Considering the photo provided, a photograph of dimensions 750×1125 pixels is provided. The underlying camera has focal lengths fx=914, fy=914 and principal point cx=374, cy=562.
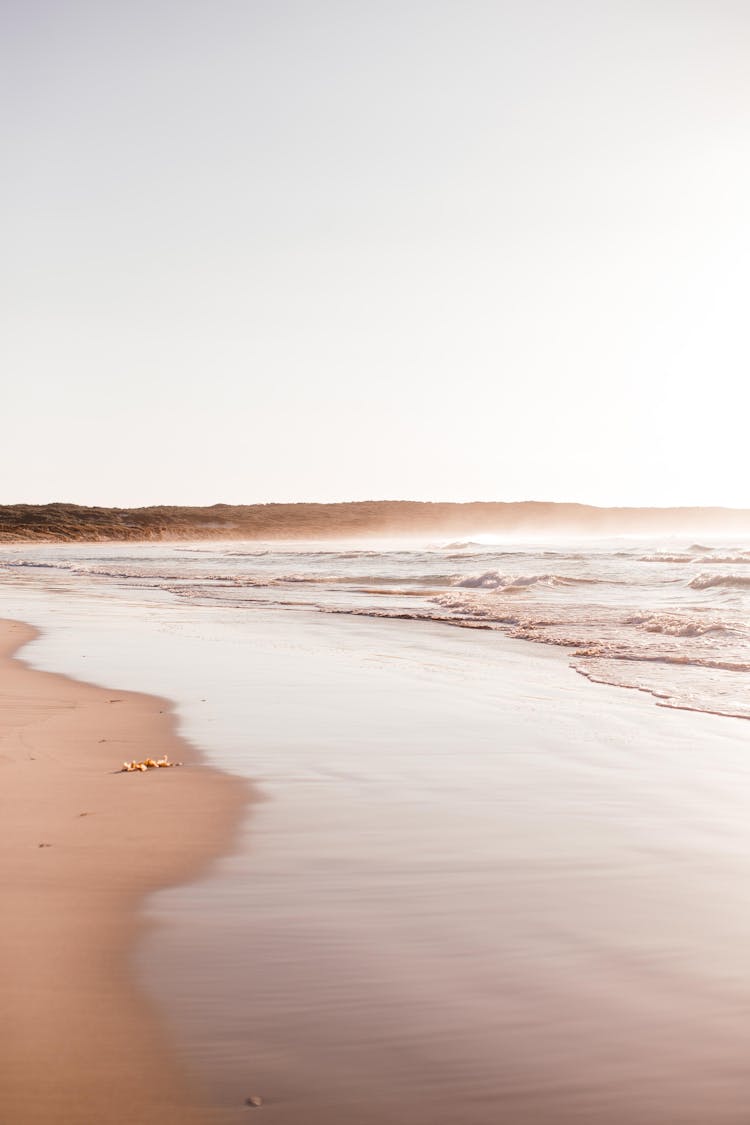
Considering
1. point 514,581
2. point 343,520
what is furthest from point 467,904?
point 343,520

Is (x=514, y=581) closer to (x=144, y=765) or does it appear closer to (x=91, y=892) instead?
(x=144, y=765)

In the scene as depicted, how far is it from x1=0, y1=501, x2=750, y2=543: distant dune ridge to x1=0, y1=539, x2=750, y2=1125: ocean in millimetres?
88799

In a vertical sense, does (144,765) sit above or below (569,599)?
above

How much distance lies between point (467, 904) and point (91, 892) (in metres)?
1.36

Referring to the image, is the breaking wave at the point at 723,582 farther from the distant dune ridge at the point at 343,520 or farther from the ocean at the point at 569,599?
the distant dune ridge at the point at 343,520

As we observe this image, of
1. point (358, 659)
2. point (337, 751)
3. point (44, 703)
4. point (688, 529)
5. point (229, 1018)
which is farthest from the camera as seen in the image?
point (688, 529)

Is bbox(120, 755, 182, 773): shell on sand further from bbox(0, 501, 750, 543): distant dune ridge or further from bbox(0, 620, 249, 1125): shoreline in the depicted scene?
bbox(0, 501, 750, 543): distant dune ridge

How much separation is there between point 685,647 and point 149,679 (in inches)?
251

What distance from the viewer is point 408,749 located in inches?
223

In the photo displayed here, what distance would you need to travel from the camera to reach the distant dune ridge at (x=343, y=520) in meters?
101

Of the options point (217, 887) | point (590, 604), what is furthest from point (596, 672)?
point (590, 604)

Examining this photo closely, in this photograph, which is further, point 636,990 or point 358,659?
point 358,659

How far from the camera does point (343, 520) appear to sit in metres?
130

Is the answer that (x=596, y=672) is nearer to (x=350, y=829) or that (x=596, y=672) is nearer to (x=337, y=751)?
(x=337, y=751)
